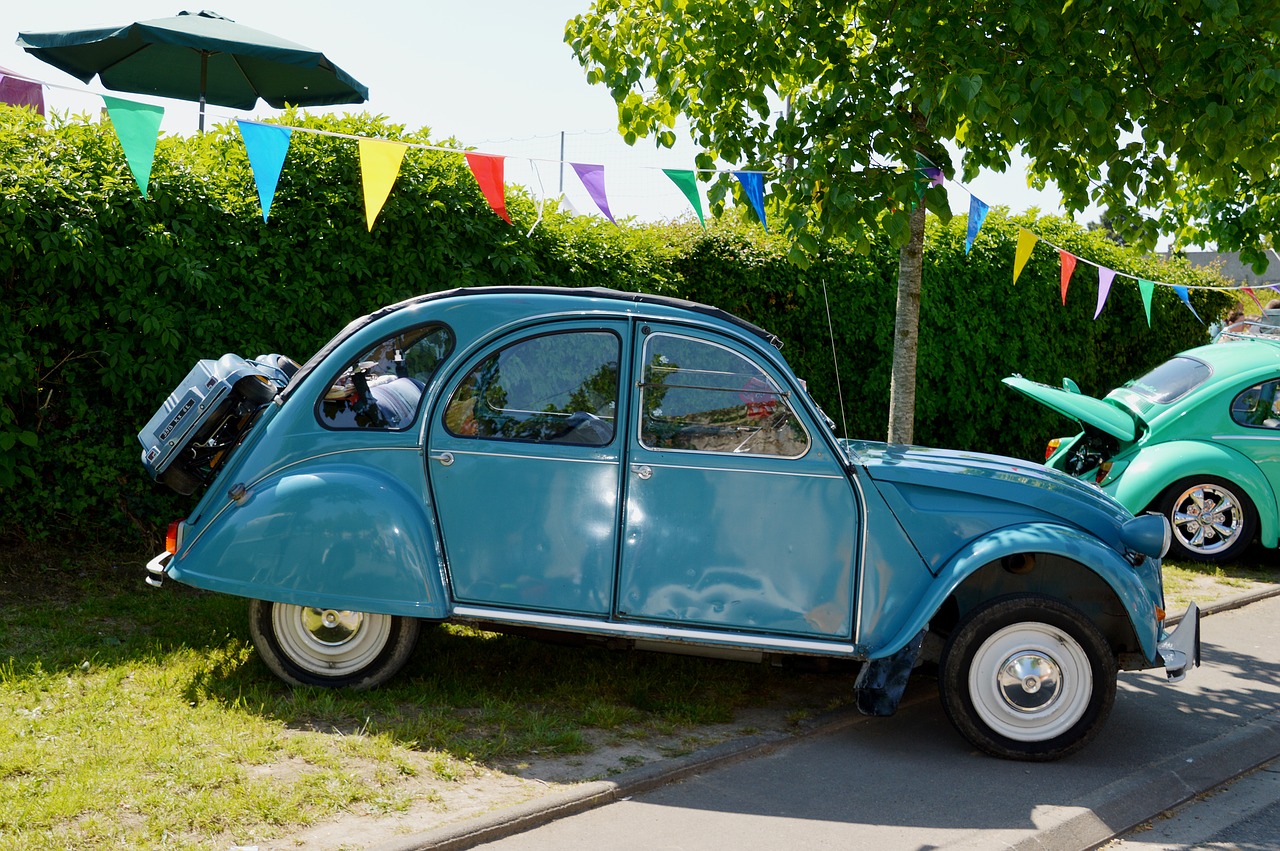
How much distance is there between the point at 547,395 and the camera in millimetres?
5242

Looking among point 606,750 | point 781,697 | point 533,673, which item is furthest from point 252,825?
point 781,697

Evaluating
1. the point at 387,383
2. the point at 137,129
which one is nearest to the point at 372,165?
the point at 137,129

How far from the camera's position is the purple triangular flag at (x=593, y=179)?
723 centimetres

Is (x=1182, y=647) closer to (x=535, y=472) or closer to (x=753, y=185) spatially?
(x=535, y=472)

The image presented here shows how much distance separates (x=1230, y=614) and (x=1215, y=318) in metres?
7.49

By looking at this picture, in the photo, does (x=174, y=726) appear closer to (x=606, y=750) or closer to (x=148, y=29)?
(x=606, y=750)

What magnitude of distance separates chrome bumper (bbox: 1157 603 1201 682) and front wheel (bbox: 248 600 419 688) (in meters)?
3.55

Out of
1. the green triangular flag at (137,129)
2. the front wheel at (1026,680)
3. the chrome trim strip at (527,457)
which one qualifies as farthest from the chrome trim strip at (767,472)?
the green triangular flag at (137,129)

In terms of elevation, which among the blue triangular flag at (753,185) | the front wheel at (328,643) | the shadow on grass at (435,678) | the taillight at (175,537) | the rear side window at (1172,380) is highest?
the blue triangular flag at (753,185)

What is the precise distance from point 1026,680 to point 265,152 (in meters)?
4.94

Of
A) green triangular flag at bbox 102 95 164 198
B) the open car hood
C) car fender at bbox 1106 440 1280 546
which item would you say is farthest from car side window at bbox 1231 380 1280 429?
green triangular flag at bbox 102 95 164 198

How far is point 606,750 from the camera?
5.00m

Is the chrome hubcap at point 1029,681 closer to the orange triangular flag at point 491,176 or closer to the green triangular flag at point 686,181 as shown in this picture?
the green triangular flag at point 686,181

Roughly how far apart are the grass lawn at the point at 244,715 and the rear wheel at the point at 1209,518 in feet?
14.9
